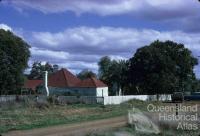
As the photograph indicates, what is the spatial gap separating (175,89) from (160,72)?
686cm

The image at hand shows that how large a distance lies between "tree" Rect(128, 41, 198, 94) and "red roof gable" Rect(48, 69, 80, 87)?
12580 mm

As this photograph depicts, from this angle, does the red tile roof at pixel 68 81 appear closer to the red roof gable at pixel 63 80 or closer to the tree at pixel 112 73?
the red roof gable at pixel 63 80

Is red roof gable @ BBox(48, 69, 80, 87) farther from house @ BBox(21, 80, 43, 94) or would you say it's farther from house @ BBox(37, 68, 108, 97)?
house @ BBox(21, 80, 43, 94)

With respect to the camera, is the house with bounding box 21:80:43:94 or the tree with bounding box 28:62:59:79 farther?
the tree with bounding box 28:62:59:79

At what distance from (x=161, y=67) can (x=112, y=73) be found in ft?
154

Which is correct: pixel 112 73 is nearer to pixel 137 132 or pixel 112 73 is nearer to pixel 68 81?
pixel 68 81

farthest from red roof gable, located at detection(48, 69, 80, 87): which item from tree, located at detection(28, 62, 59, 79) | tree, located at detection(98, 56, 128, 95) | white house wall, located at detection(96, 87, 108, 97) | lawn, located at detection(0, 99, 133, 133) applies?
tree, located at detection(28, 62, 59, 79)

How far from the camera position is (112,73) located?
14238 centimetres

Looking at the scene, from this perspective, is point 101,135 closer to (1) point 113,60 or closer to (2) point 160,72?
(2) point 160,72

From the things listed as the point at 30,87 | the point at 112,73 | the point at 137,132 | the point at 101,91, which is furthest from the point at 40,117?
the point at 112,73

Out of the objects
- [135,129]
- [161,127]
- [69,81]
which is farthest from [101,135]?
[69,81]

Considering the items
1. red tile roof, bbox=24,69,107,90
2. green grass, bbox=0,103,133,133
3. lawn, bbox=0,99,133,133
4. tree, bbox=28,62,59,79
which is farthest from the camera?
tree, bbox=28,62,59,79

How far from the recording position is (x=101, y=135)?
74.2 ft

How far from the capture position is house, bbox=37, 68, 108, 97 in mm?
96688
